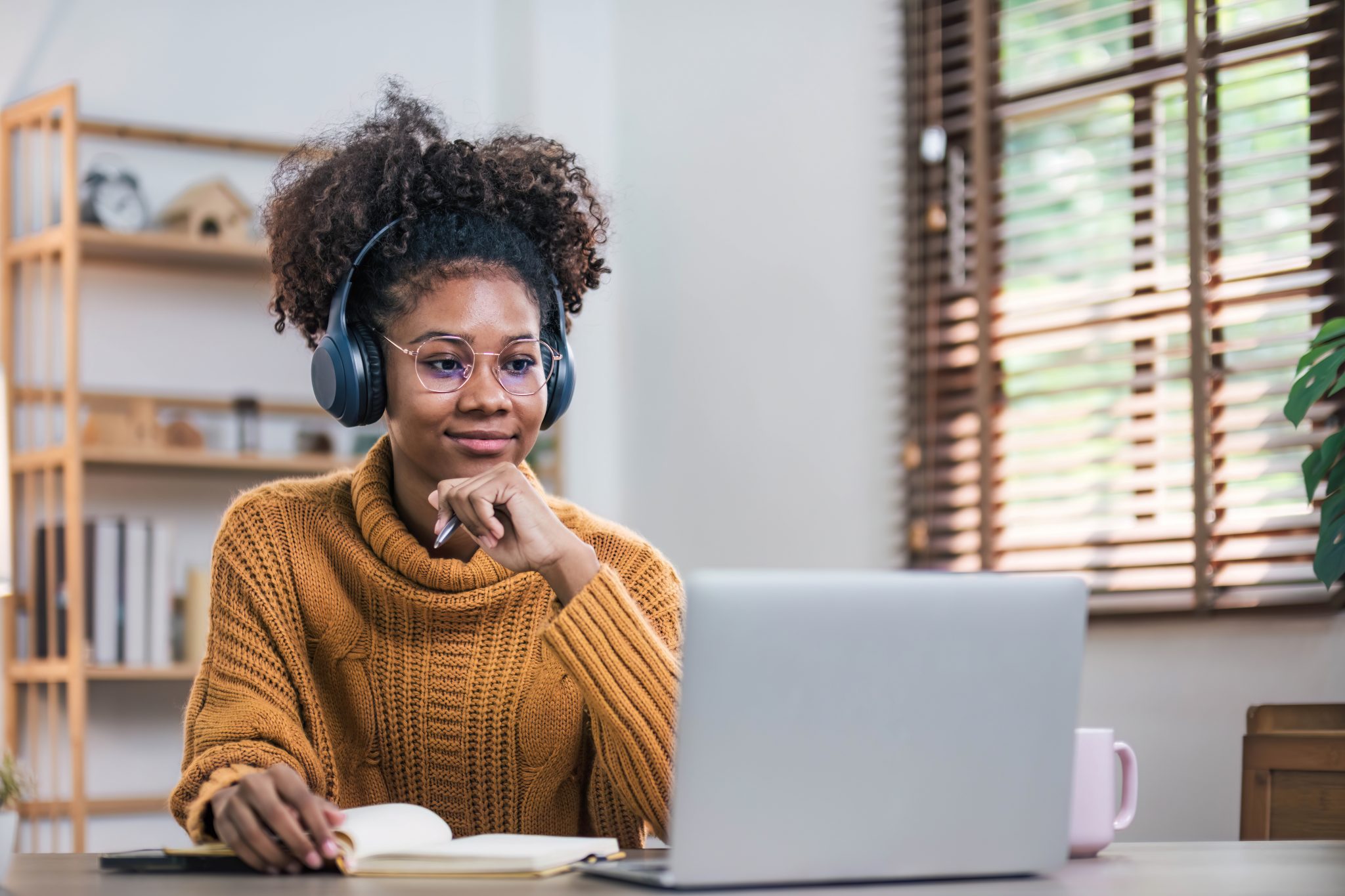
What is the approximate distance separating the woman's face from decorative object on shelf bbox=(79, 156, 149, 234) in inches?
75.3

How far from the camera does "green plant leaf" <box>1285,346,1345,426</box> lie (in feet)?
6.56

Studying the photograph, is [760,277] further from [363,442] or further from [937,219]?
[363,442]

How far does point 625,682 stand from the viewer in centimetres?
133

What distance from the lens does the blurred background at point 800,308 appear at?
98.3 inches

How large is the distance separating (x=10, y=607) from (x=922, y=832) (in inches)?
106

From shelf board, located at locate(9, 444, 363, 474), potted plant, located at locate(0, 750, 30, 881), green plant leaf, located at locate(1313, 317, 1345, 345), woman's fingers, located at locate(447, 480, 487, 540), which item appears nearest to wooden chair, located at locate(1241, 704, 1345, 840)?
green plant leaf, located at locate(1313, 317, 1345, 345)

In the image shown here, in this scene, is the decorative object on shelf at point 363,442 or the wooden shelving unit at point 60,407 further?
the decorative object on shelf at point 363,442

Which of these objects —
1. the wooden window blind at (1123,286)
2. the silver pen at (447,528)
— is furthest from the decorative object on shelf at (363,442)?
the silver pen at (447,528)

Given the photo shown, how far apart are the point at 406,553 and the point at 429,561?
0.08 feet

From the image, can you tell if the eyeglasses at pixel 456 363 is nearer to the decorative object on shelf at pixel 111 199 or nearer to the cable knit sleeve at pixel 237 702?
the cable knit sleeve at pixel 237 702

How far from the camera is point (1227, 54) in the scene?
2553mm

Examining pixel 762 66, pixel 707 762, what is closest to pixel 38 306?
pixel 762 66

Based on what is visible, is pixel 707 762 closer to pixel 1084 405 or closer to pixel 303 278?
pixel 303 278

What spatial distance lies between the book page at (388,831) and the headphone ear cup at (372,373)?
553 mm
